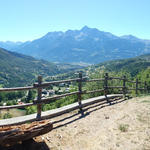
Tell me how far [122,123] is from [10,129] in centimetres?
412

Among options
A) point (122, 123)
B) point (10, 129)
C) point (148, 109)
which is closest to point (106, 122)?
point (122, 123)

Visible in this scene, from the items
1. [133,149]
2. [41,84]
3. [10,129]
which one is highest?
[41,84]

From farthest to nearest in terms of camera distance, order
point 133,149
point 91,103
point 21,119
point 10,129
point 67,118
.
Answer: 1. point 91,103
2. point 67,118
3. point 21,119
4. point 133,149
5. point 10,129

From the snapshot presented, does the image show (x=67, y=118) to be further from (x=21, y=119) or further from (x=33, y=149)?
(x=33, y=149)

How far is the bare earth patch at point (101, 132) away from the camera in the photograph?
457 centimetres

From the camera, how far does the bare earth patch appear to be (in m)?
4.57

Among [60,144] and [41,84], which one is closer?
[60,144]

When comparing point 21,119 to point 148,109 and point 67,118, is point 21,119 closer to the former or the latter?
point 67,118

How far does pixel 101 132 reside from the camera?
5465mm

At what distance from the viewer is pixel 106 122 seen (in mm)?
6410

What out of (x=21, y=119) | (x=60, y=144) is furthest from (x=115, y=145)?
(x=21, y=119)

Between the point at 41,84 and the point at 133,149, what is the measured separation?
3.80m

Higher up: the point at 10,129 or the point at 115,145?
the point at 10,129

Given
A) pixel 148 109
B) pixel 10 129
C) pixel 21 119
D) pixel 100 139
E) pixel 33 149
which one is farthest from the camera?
pixel 148 109
